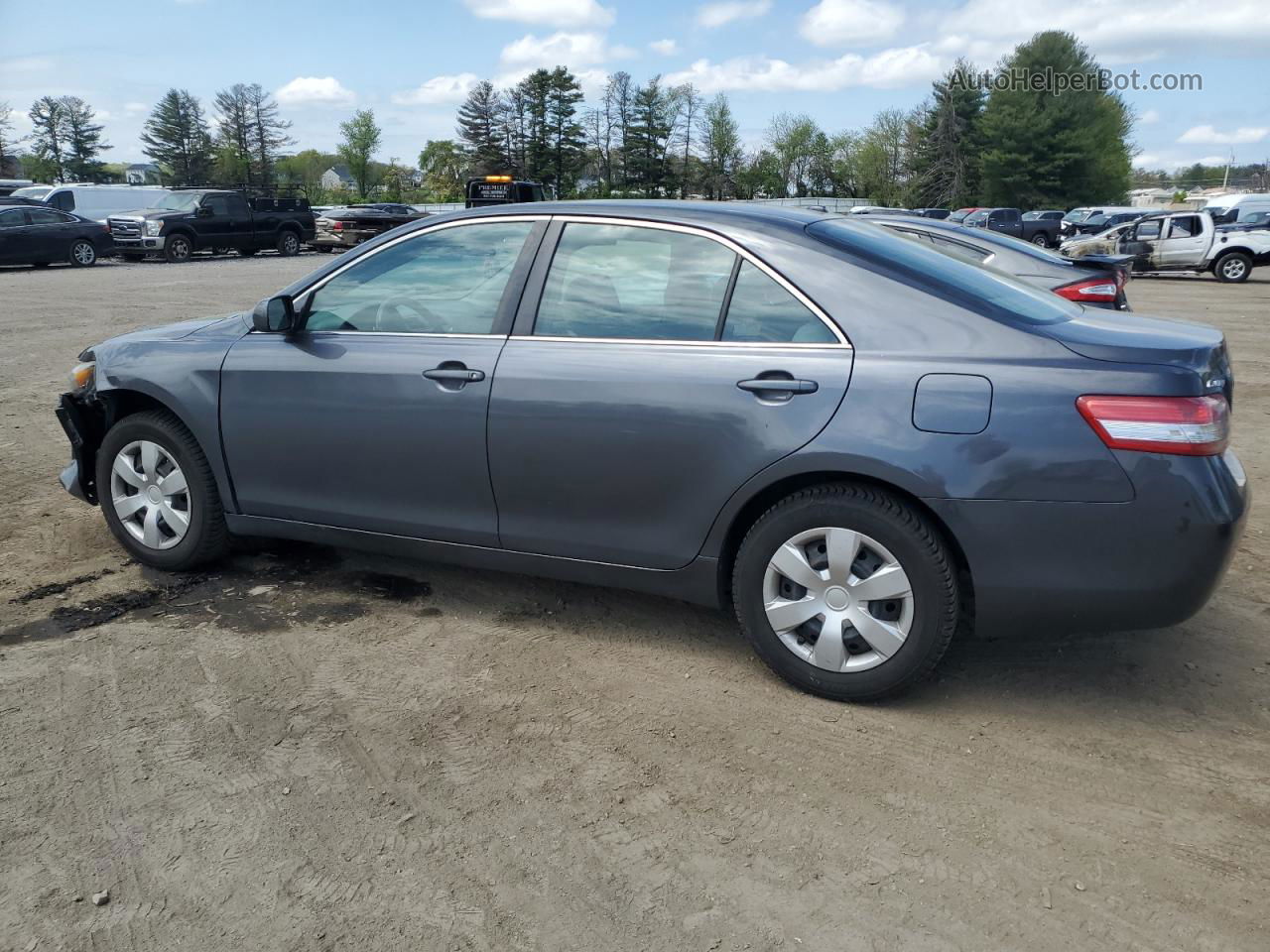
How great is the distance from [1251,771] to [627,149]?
82928 mm

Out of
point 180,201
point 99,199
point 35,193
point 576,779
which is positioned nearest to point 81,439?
point 576,779

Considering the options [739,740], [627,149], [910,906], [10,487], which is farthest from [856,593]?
[627,149]

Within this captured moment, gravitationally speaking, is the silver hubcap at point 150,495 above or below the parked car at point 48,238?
below

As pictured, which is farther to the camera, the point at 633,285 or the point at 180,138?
the point at 180,138

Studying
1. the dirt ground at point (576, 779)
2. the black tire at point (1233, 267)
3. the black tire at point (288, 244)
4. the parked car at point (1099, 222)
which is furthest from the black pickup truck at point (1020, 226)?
the dirt ground at point (576, 779)

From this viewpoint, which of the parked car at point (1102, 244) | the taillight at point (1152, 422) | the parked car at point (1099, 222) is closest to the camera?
the taillight at point (1152, 422)

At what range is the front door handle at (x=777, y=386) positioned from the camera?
10.9 feet

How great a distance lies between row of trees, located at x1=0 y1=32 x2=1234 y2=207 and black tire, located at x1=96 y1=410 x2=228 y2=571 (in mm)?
69450

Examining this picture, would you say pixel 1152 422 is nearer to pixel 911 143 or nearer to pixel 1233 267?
pixel 1233 267

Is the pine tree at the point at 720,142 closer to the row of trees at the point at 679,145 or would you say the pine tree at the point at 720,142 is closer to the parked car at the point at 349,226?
the row of trees at the point at 679,145

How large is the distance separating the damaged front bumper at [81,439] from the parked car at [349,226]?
27.2m

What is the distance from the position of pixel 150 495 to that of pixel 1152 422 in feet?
13.0

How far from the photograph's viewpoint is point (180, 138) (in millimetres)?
91938

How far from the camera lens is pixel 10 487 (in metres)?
5.99
